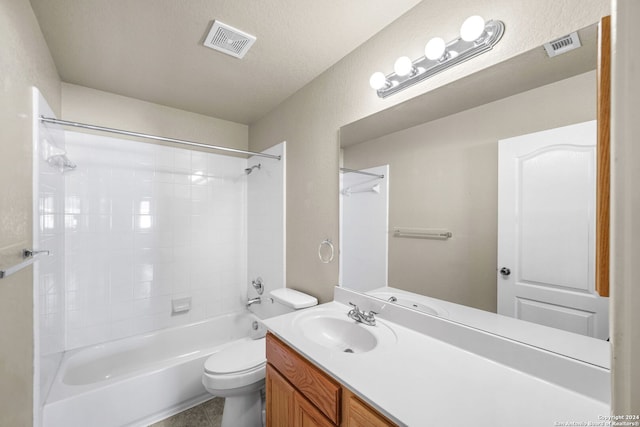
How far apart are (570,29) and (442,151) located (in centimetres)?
52

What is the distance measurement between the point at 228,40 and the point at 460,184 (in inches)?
57.2

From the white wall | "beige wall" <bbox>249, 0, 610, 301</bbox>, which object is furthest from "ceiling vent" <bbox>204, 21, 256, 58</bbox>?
the white wall

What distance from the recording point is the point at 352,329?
52.3 inches

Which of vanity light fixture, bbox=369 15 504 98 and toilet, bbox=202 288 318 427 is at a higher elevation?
vanity light fixture, bbox=369 15 504 98

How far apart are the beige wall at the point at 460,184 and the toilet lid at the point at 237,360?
0.98 m

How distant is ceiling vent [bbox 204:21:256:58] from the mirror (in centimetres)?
76

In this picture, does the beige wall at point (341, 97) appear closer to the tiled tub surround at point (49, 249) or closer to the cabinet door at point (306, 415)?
the cabinet door at point (306, 415)

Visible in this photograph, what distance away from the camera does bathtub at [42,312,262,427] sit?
5.14 feet

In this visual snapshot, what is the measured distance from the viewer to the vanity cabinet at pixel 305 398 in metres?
0.84

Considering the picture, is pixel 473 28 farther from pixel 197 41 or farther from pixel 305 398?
pixel 305 398

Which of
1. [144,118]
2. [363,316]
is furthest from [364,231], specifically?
[144,118]

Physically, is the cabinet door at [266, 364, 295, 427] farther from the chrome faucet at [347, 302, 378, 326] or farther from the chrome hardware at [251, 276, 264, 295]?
the chrome hardware at [251, 276, 264, 295]

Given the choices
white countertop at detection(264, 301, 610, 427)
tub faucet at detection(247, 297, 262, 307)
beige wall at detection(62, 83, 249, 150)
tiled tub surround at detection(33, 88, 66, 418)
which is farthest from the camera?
tub faucet at detection(247, 297, 262, 307)

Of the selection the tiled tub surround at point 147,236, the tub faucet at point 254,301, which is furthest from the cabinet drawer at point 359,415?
the tiled tub surround at point 147,236
